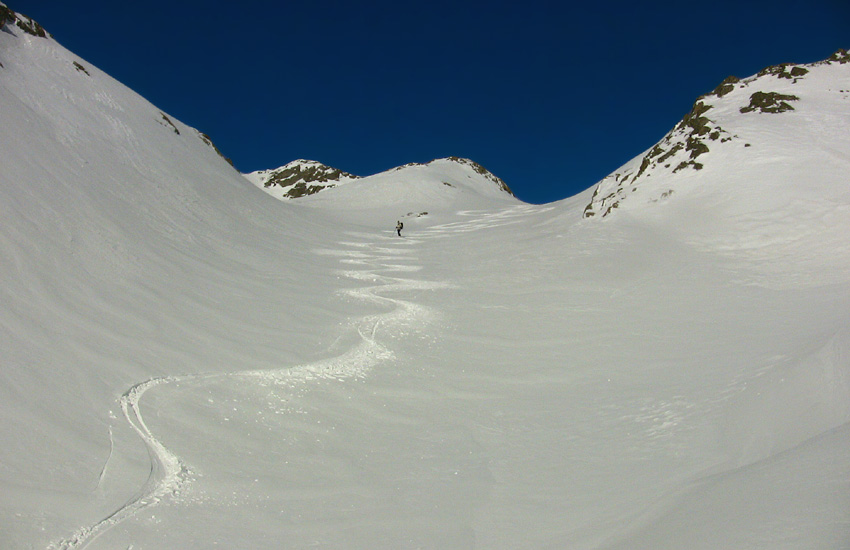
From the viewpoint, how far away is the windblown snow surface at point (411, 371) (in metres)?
4.58

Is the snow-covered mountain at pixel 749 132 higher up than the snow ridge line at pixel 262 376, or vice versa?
the snow-covered mountain at pixel 749 132

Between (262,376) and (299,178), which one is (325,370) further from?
(299,178)

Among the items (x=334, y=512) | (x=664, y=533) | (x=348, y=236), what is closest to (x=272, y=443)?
(x=334, y=512)

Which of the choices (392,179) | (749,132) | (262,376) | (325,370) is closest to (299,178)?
(392,179)

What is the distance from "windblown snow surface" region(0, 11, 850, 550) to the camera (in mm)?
4578

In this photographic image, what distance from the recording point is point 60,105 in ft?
57.2

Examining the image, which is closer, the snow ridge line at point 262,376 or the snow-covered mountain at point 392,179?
the snow ridge line at point 262,376

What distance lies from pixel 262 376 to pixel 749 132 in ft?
71.3

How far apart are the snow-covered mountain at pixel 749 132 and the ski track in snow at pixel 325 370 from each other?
35.1 feet

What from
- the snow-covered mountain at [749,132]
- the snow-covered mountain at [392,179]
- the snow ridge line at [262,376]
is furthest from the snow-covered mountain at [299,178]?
the snow ridge line at [262,376]

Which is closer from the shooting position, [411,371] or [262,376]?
[262,376]

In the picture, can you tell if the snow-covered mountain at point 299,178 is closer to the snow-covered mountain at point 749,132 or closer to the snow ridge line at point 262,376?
the snow-covered mountain at point 749,132

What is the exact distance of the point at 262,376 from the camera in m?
8.16

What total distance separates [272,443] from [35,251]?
6848mm
